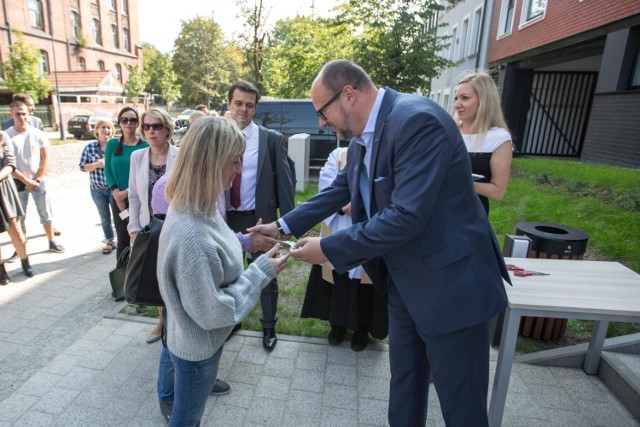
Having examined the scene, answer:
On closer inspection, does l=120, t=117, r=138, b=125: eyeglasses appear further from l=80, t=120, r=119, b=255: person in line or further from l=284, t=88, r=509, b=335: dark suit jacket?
l=284, t=88, r=509, b=335: dark suit jacket

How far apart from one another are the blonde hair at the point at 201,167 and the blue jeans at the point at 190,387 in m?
0.72

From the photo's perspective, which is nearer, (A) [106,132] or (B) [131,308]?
(B) [131,308]

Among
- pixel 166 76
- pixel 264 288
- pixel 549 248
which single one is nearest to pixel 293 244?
pixel 264 288

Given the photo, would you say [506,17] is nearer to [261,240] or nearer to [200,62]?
[261,240]

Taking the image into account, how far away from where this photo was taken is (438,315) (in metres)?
1.78

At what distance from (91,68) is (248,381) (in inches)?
1819

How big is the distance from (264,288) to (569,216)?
5153 mm

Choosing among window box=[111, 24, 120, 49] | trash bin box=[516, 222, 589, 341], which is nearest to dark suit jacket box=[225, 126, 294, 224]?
trash bin box=[516, 222, 589, 341]

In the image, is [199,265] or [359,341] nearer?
[199,265]

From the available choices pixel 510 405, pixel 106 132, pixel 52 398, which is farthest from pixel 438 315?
pixel 106 132

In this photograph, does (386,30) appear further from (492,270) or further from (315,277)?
(492,270)

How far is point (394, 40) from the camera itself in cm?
1156

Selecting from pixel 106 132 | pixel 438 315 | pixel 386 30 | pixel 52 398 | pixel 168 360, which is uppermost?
pixel 386 30

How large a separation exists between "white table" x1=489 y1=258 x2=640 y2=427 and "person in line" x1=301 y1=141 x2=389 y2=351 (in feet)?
3.71
